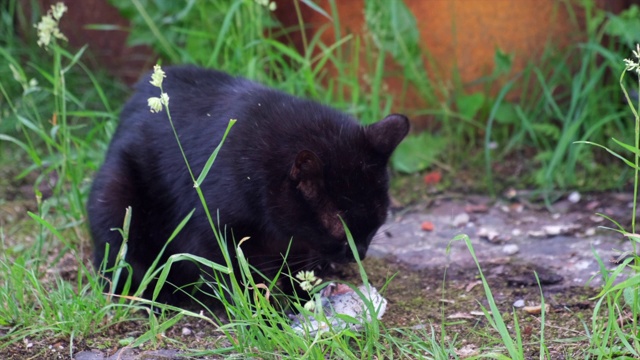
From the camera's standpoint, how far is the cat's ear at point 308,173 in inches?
104

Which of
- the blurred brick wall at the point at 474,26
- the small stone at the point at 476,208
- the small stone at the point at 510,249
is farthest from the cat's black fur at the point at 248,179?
the blurred brick wall at the point at 474,26

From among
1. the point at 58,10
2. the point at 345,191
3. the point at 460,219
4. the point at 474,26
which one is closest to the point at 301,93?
the point at 460,219

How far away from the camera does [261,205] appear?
282cm

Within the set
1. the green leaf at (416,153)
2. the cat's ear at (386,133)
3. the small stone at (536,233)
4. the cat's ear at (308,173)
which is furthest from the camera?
the green leaf at (416,153)

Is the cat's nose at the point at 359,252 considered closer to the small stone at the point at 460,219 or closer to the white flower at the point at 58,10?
the small stone at the point at 460,219

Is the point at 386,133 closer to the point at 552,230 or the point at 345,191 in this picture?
the point at 345,191

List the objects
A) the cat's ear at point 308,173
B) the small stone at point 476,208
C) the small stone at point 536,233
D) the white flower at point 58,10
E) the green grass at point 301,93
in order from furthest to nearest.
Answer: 1. the small stone at point 476,208
2. the small stone at point 536,233
3. the green grass at point 301,93
4. the white flower at point 58,10
5. the cat's ear at point 308,173

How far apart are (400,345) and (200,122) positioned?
1069 mm

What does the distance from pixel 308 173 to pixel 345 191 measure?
5.7 inches

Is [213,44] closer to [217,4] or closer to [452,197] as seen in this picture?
[217,4]

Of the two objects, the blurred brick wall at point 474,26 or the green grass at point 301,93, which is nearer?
the green grass at point 301,93

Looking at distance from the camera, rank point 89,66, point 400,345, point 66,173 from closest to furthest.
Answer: point 400,345
point 66,173
point 89,66

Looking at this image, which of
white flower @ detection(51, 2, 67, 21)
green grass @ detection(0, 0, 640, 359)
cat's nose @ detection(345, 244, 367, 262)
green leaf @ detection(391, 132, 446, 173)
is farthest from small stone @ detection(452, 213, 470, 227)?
white flower @ detection(51, 2, 67, 21)

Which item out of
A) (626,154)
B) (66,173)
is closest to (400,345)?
(66,173)
